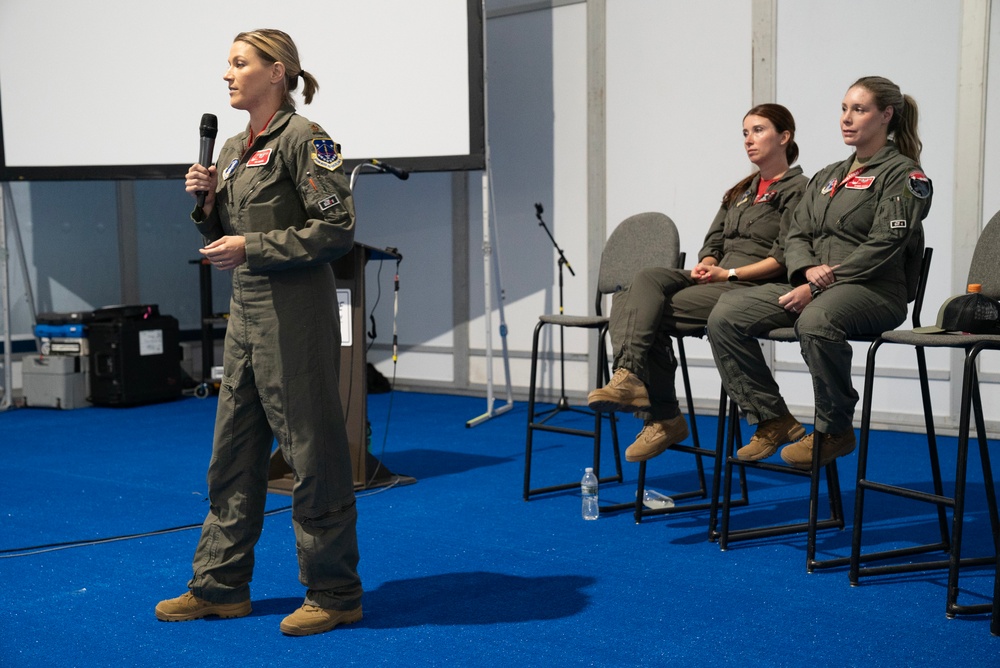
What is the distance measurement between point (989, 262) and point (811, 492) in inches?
33.4

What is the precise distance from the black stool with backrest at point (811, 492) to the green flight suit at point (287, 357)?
1.33 meters

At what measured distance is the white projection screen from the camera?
6043 mm

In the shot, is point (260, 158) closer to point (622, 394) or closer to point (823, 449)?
point (622, 394)

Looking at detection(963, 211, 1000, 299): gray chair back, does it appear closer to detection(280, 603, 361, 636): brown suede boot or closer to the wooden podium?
detection(280, 603, 361, 636): brown suede boot

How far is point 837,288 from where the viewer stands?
3.11 metres

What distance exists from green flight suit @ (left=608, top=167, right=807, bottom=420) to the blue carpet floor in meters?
0.57

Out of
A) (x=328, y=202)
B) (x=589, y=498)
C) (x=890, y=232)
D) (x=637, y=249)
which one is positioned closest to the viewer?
(x=328, y=202)

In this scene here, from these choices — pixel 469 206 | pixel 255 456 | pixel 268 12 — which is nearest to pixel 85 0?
pixel 268 12

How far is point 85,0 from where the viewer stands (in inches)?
260

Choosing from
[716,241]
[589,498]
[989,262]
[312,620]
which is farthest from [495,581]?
[989,262]

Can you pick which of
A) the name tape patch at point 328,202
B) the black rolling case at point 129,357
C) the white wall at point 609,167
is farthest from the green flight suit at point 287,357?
the black rolling case at point 129,357

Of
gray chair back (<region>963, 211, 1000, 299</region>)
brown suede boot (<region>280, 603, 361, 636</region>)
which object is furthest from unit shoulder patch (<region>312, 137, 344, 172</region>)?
gray chair back (<region>963, 211, 1000, 299</region>)

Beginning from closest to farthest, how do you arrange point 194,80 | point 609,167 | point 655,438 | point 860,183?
point 860,183 → point 655,438 → point 194,80 → point 609,167

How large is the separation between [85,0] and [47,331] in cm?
230
